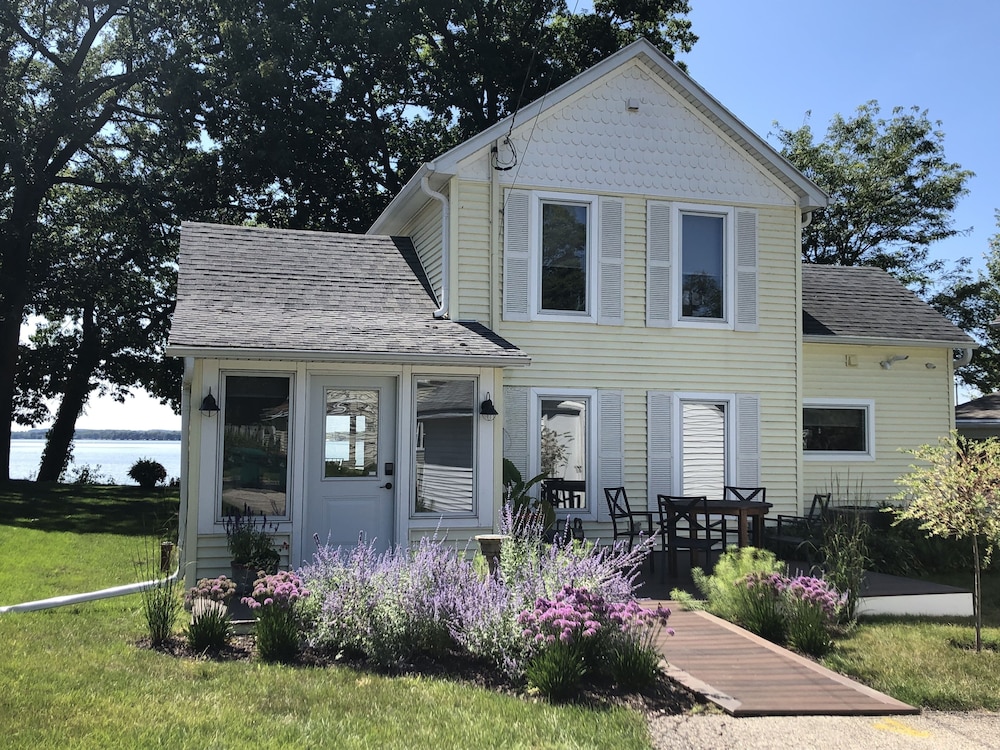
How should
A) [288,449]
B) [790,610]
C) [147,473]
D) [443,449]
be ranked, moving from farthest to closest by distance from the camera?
1. [147,473]
2. [443,449]
3. [288,449]
4. [790,610]

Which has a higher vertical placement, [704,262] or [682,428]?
[704,262]

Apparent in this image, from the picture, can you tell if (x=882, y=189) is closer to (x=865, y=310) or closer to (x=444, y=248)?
(x=865, y=310)

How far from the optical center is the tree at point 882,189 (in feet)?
88.2

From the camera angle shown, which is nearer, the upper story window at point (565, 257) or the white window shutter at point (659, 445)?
the upper story window at point (565, 257)

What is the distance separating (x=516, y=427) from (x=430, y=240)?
3090 millimetres

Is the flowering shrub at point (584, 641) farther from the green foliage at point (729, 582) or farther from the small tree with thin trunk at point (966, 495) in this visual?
the small tree with thin trunk at point (966, 495)

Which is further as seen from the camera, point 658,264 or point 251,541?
point 658,264

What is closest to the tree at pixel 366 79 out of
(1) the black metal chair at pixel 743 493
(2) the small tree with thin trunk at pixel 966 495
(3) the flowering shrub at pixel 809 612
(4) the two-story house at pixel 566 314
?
(4) the two-story house at pixel 566 314

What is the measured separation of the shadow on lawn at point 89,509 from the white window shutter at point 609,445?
6.05 metres

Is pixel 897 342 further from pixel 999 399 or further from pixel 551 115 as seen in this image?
pixel 999 399

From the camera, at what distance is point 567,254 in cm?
1249

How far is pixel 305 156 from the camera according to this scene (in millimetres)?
23625

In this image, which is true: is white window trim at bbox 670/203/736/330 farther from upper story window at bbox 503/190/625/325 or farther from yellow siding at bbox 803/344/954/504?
yellow siding at bbox 803/344/954/504

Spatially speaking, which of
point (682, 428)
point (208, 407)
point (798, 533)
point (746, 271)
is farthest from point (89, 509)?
point (798, 533)
